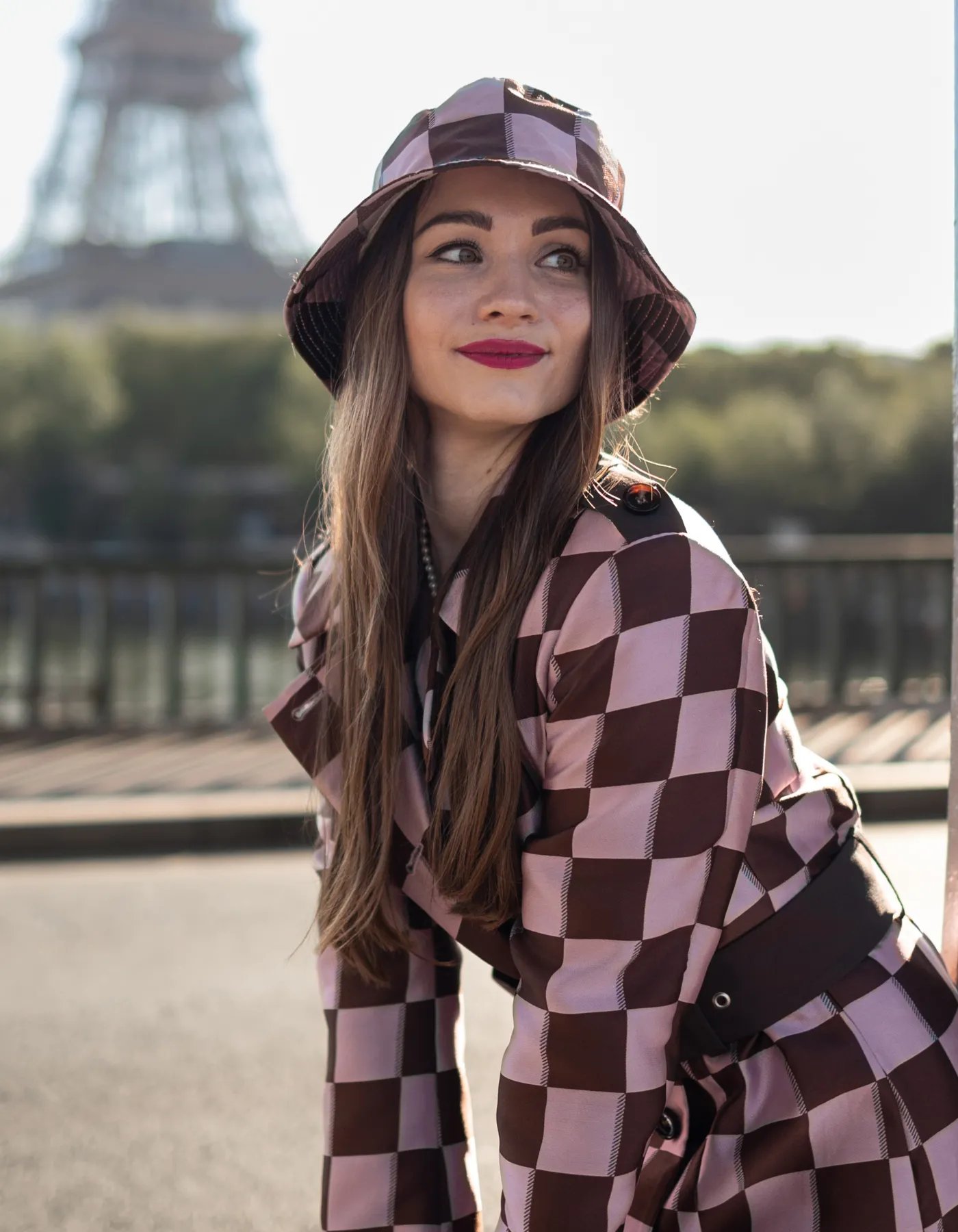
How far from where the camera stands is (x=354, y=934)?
4.68 feet

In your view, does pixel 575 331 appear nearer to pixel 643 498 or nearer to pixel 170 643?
pixel 643 498

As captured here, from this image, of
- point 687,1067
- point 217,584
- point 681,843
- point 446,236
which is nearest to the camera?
point 681,843

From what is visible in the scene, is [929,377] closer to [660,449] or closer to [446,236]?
[660,449]

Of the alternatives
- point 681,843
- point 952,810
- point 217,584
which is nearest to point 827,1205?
point 681,843

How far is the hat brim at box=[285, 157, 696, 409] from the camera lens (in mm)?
1346

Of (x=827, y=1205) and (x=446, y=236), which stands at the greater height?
(x=446, y=236)

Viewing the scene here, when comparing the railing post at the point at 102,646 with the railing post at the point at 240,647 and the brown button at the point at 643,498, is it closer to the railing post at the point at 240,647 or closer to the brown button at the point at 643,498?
the railing post at the point at 240,647

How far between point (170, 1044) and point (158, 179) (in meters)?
52.0

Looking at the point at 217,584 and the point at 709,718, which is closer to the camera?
the point at 709,718

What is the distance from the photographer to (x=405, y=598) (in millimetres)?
1476

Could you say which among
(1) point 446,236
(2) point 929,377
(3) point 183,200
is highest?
(3) point 183,200

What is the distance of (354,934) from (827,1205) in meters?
0.51

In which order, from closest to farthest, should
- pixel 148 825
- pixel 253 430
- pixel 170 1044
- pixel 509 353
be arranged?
pixel 509 353
pixel 170 1044
pixel 148 825
pixel 253 430

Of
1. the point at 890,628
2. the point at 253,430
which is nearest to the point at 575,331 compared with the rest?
the point at 890,628
